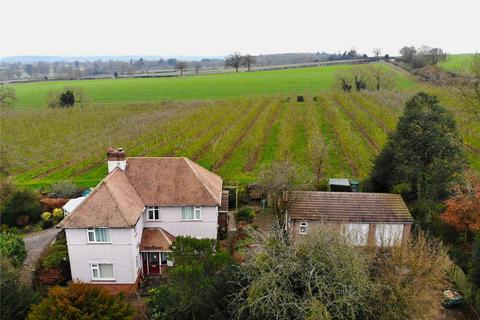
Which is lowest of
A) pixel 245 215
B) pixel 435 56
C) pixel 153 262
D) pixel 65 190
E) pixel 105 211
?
pixel 153 262

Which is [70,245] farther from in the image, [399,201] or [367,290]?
[399,201]

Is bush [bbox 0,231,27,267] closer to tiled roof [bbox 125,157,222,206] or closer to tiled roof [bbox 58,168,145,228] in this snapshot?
tiled roof [bbox 58,168,145,228]

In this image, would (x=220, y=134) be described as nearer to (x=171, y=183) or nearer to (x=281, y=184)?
(x=281, y=184)

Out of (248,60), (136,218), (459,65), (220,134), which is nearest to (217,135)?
(220,134)

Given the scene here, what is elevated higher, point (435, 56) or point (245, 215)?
point (435, 56)

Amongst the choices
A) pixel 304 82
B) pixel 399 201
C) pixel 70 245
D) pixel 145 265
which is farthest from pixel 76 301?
pixel 304 82

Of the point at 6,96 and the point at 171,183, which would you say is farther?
the point at 6,96

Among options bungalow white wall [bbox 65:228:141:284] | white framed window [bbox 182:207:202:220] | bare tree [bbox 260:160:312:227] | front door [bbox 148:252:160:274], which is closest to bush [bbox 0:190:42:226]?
bungalow white wall [bbox 65:228:141:284]
